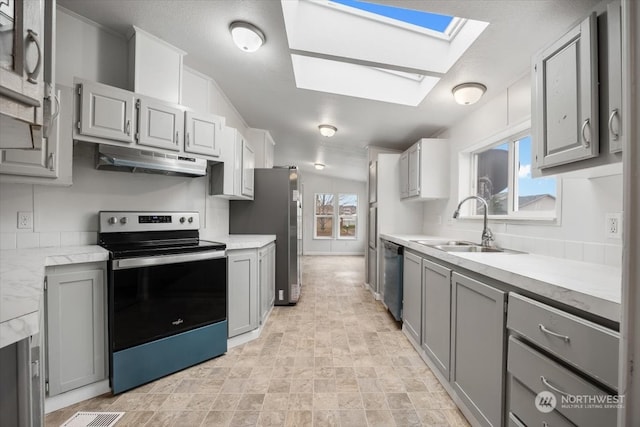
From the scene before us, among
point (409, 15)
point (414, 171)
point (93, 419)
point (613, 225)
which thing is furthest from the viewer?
point (414, 171)

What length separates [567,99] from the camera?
1241 millimetres

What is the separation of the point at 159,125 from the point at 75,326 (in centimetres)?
146

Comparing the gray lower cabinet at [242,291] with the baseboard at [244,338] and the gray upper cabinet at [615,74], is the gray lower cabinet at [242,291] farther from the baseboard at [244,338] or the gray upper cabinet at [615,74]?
the gray upper cabinet at [615,74]

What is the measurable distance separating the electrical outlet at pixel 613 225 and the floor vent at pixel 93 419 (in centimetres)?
290

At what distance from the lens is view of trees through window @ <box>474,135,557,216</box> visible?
6.64 ft

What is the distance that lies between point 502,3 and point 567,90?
59cm

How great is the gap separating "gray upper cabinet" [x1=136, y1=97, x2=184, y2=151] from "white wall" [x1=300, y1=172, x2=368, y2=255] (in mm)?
6308

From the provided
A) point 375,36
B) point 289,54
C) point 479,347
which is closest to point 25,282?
point 479,347

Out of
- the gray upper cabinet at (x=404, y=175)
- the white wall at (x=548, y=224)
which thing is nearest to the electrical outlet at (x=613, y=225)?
the white wall at (x=548, y=224)

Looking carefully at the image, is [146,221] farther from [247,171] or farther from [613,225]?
[613,225]

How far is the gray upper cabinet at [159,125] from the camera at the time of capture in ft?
6.48

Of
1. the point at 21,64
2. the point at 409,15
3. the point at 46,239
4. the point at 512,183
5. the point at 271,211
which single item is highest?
the point at 409,15

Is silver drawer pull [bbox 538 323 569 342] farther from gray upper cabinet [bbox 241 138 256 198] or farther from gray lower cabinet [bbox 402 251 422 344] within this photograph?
gray upper cabinet [bbox 241 138 256 198]

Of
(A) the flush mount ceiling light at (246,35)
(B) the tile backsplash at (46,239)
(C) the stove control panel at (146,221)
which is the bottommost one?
(B) the tile backsplash at (46,239)
